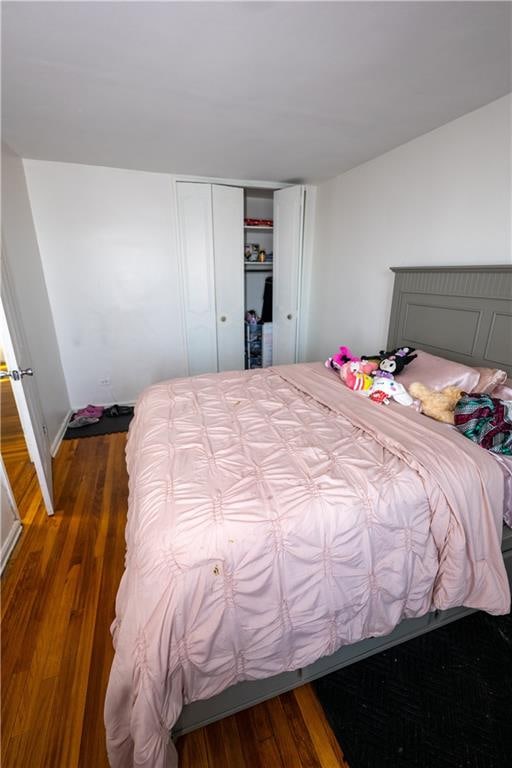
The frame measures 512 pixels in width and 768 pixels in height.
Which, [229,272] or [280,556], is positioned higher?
[229,272]

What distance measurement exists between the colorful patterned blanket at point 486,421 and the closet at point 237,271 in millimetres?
2401

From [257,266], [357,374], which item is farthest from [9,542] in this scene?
[257,266]

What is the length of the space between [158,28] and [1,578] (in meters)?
2.49

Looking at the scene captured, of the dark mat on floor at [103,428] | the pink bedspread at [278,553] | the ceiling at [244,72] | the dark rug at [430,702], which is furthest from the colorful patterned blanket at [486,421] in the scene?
the dark mat on floor at [103,428]

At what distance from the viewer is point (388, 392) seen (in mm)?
1783

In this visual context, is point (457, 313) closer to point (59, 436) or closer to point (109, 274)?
point (109, 274)

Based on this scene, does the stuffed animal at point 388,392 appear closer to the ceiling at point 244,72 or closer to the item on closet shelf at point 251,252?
the ceiling at point 244,72

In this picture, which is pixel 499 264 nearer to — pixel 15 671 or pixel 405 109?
pixel 405 109

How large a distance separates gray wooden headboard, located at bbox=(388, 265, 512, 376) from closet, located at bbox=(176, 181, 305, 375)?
55.2 inches

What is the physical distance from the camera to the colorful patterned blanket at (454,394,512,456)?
132 cm

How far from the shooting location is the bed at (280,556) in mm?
872

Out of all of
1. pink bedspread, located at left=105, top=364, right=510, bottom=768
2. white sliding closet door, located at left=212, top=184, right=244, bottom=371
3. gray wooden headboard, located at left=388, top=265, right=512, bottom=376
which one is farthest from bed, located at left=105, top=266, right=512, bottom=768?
white sliding closet door, located at left=212, top=184, right=244, bottom=371

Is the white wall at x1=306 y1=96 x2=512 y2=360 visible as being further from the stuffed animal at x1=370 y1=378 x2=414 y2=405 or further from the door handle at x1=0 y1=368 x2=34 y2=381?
the door handle at x1=0 y1=368 x2=34 y2=381

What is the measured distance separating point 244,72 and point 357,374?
63.5 inches
